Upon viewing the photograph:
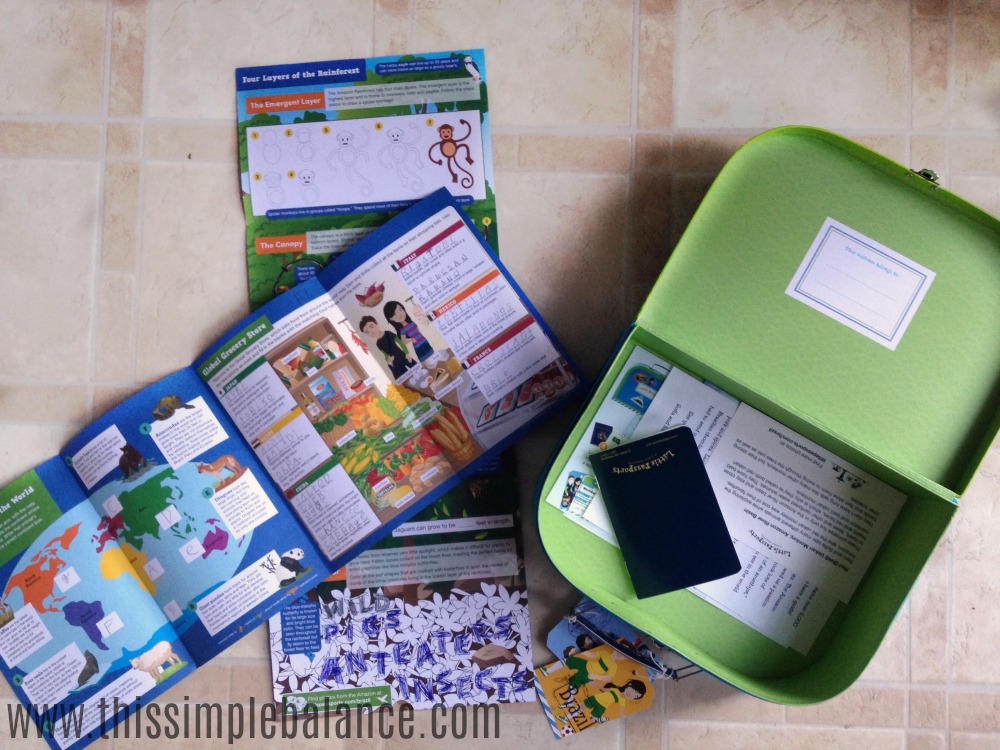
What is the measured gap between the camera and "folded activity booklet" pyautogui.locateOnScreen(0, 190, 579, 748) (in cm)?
80

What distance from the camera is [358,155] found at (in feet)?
2.72

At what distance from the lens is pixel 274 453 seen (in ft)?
2.64

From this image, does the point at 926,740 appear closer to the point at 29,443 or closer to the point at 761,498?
the point at 761,498

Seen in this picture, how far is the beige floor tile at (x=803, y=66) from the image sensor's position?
0.82m

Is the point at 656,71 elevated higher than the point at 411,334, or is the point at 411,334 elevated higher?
the point at 656,71

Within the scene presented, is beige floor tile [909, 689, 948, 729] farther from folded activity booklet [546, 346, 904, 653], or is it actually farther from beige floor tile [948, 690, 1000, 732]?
folded activity booklet [546, 346, 904, 653]

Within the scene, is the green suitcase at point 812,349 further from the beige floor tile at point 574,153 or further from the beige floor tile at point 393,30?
the beige floor tile at point 393,30

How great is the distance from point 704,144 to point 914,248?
0.25m

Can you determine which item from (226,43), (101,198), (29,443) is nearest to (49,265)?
(101,198)

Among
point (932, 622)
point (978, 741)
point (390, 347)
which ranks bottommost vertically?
point (978, 741)

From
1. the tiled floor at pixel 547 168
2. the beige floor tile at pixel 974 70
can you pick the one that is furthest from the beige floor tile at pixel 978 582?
the beige floor tile at pixel 974 70

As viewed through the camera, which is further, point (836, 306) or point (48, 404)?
point (48, 404)

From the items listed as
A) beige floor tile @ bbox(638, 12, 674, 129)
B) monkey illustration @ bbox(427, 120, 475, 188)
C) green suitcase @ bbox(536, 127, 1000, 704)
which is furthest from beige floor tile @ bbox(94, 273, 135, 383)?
beige floor tile @ bbox(638, 12, 674, 129)

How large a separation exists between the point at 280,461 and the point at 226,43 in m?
0.48
